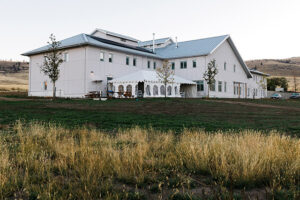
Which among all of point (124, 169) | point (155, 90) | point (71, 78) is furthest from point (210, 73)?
point (124, 169)

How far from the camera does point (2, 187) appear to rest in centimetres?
412

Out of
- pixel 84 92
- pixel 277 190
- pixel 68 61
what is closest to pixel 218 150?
pixel 277 190

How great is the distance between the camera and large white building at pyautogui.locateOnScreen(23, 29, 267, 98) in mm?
32906

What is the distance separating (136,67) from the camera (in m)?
38.5

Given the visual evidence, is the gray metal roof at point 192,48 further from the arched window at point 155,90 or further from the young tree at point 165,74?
the arched window at point 155,90

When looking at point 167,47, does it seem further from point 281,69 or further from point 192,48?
point 281,69

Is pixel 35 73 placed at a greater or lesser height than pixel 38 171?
greater

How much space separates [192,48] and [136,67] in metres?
9.67

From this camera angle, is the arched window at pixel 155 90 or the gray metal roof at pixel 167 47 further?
the gray metal roof at pixel 167 47

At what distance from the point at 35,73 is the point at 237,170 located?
3844 centimetres

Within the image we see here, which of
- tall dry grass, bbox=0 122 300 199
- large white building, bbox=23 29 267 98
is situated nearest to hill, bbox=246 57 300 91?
large white building, bbox=23 29 267 98

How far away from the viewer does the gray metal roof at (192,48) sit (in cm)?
3934

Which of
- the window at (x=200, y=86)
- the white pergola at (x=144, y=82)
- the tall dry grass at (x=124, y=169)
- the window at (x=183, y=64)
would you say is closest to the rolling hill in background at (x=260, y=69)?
the window at (x=183, y=64)

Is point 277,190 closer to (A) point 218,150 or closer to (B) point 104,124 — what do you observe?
(A) point 218,150
